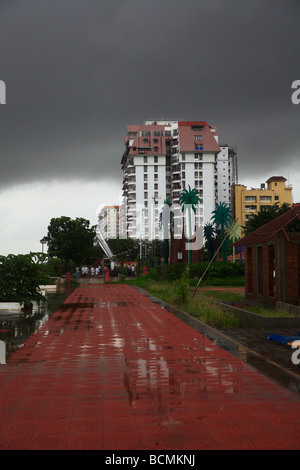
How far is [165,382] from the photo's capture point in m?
6.54

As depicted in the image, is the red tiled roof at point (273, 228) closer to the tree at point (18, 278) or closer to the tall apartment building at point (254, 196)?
the tree at point (18, 278)

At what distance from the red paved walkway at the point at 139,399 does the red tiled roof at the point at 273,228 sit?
20.6 feet

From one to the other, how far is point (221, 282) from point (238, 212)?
8457 cm

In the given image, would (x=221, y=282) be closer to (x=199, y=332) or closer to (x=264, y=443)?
(x=199, y=332)

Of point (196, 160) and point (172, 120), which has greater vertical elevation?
point (172, 120)

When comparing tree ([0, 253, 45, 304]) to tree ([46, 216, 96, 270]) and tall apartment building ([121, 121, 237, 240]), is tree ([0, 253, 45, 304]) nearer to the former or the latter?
tree ([46, 216, 96, 270])

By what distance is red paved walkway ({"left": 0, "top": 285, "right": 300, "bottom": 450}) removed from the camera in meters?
4.37

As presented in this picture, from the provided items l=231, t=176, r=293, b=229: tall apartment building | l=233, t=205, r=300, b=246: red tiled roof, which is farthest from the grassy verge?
l=231, t=176, r=293, b=229: tall apartment building

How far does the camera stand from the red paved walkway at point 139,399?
4.37m

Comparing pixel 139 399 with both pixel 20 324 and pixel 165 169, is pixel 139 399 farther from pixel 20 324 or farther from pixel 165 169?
pixel 165 169

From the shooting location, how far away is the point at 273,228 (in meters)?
16.5

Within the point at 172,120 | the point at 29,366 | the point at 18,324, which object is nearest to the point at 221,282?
the point at 18,324

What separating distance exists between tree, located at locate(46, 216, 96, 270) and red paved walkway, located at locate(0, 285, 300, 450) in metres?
54.2

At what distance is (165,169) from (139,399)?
361ft
